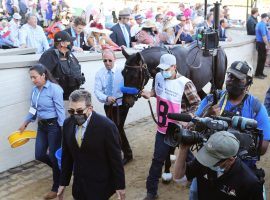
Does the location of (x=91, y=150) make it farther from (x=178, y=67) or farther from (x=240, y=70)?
(x=178, y=67)

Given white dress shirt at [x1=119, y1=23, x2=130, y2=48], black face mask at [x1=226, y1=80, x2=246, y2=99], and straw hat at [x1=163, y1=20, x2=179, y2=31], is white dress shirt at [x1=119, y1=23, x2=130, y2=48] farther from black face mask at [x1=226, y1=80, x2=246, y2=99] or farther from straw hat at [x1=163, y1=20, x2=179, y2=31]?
black face mask at [x1=226, y1=80, x2=246, y2=99]

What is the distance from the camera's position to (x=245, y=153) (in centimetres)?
303

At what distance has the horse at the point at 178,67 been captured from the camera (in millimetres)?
5941

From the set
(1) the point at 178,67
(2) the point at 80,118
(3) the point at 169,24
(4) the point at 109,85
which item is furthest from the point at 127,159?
(3) the point at 169,24

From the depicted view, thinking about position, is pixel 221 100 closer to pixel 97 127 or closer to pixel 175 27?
pixel 97 127

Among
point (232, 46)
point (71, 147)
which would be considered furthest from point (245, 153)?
point (232, 46)

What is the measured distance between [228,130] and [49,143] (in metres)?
3.07

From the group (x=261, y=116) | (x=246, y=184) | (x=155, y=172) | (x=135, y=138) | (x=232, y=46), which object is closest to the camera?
(x=246, y=184)

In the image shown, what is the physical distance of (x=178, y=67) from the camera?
6844mm

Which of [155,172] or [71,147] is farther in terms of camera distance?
[155,172]

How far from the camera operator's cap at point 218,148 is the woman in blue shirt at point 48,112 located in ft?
9.73

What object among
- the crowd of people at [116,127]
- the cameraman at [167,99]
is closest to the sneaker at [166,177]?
the crowd of people at [116,127]

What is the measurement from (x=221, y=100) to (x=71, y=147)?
4.63 ft

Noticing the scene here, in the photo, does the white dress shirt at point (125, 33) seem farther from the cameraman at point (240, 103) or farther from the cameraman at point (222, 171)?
the cameraman at point (222, 171)
